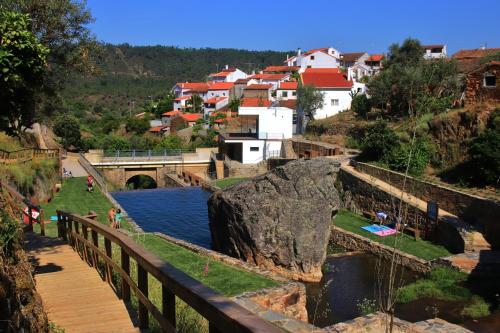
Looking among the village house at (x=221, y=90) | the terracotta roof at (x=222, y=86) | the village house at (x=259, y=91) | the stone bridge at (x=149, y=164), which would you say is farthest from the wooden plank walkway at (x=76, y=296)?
the terracotta roof at (x=222, y=86)

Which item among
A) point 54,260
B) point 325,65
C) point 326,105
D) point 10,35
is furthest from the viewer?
point 325,65

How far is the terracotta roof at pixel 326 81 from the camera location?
54.5 meters

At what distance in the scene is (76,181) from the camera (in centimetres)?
3206

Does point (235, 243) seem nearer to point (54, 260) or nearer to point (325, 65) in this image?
point (54, 260)

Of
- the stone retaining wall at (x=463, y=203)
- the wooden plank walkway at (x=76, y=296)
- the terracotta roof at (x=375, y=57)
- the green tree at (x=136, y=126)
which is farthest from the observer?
the terracotta roof at (x=375, y=57)

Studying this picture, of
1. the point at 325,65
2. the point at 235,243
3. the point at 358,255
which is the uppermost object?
the point at 325,65

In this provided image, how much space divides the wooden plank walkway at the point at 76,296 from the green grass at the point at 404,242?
1207 centimetres

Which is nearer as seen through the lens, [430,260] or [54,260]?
[54,260]

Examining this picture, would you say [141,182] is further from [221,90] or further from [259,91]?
[221,90]

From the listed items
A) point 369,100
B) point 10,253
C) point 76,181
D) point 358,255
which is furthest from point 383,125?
point 10,253

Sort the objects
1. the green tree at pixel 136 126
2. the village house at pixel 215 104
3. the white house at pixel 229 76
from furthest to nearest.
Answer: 1. the white house at pixel 229 76
2. the village house at pixel 215 104
3. the green tree at pixel 136 126

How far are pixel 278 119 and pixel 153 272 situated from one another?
42.3 meters

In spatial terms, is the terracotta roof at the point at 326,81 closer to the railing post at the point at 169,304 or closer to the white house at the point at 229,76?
the railing post at the point at 169,304

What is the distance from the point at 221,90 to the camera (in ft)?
302
